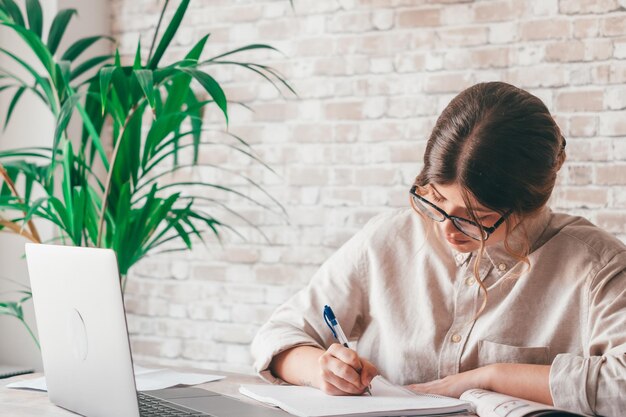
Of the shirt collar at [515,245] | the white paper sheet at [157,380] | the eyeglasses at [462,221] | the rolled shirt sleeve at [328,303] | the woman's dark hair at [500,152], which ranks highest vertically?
the woman's dark hair at [500,152]

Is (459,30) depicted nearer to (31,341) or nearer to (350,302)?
(350,302)

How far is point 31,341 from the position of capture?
2.95 metres

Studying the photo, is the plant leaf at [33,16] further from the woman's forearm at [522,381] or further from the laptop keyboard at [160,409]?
the woman's forearm at [522,381]

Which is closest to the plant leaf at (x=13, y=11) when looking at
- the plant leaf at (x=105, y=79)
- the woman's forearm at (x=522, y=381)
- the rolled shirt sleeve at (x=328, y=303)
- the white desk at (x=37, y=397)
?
the plant leaf at (x=105, y=79)

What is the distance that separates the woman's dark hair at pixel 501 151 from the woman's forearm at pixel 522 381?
11.5 inches

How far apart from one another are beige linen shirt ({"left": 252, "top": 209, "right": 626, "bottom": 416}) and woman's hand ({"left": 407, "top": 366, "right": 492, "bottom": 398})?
97 mm

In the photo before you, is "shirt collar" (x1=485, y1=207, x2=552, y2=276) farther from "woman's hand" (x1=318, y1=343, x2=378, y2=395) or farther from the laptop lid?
the laptop lid

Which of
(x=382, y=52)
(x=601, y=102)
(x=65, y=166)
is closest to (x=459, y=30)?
(x=382, y=52)

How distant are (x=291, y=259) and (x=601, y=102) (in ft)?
3.52

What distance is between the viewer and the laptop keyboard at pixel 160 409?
1396 mm

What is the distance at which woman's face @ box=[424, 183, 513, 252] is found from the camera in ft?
5.32

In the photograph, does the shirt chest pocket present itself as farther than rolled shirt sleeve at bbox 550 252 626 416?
Yes

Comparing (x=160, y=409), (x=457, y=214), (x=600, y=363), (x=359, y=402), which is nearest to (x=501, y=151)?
(x=457, y=214)

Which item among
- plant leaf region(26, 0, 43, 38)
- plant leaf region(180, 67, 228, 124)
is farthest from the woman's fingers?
plant leaf region(26, 0, 43, 38)
